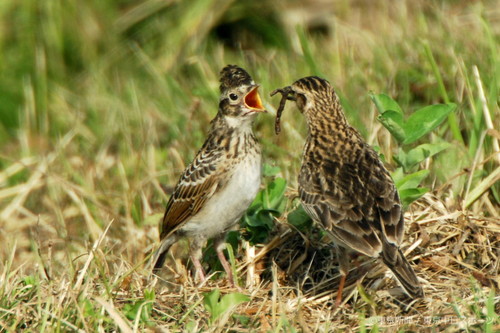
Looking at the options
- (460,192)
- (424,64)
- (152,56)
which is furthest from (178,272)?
(152,56)

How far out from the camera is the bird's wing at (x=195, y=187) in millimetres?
6227

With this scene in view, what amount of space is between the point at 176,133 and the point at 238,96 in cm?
262

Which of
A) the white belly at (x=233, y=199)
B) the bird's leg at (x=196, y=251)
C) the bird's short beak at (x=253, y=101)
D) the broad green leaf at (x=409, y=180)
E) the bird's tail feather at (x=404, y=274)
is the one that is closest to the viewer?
the bird's tail feather at (x=404, y=274)

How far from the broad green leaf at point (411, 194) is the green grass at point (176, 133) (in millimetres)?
289

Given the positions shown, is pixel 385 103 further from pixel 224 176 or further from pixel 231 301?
pixel 231 301

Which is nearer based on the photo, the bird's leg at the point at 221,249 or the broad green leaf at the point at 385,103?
the broad green leaf at the point at 385,103

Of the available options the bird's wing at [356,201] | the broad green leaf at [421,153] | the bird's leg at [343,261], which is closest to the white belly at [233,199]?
the bird's wing at [356,201]

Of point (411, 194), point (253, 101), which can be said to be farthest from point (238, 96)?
point (411, 194)

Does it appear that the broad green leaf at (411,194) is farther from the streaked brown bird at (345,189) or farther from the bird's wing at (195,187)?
the bird's wing at (195,187)

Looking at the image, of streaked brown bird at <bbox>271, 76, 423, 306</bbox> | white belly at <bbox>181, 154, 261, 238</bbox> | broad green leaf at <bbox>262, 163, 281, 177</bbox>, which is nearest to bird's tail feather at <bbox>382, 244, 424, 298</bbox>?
streaked brown bird at <bbox>271, 76, 423, 306</bbox>

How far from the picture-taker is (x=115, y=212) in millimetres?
8047

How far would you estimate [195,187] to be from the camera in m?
6.37

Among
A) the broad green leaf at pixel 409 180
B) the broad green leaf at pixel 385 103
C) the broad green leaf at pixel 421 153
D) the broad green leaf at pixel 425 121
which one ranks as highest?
the broad green leaf at pixel 385 103

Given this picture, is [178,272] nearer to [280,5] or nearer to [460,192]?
[460,192]
